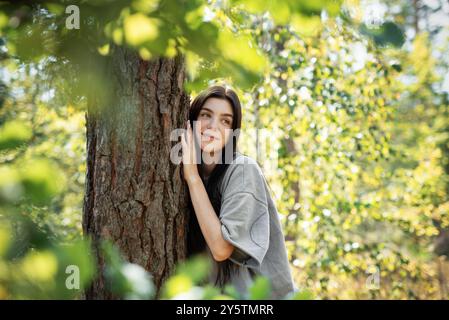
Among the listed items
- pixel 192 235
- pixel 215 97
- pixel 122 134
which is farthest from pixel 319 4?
pixel 215 97

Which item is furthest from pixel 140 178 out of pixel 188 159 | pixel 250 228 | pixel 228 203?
pixel 250 228

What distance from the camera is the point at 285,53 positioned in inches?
174

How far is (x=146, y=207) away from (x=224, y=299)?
1014 millimetres

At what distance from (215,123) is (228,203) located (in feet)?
1.27

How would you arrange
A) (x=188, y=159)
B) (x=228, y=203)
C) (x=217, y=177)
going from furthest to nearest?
(x=217, y=177), (x=228, y=203), (x=188, y=159)

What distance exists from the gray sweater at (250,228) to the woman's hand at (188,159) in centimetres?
20

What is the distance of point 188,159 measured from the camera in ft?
5.28

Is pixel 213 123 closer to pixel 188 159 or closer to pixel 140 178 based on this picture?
pixel 188 159

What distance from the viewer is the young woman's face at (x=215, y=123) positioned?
1.87 m

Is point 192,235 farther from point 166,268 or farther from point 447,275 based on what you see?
point 447,275

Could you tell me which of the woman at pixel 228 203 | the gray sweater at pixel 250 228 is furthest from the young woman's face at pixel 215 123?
the gray sweater at pixel 250 228

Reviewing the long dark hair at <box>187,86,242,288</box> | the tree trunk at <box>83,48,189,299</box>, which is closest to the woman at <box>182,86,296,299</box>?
the long dark hair at <box>187,86,242,288</box>

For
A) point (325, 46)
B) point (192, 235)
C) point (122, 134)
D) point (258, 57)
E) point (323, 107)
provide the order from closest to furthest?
point (258, 57) < point (122, 134) < point (192, 235) < point (323, 107) < point (325, 46)

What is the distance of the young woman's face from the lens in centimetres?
187
